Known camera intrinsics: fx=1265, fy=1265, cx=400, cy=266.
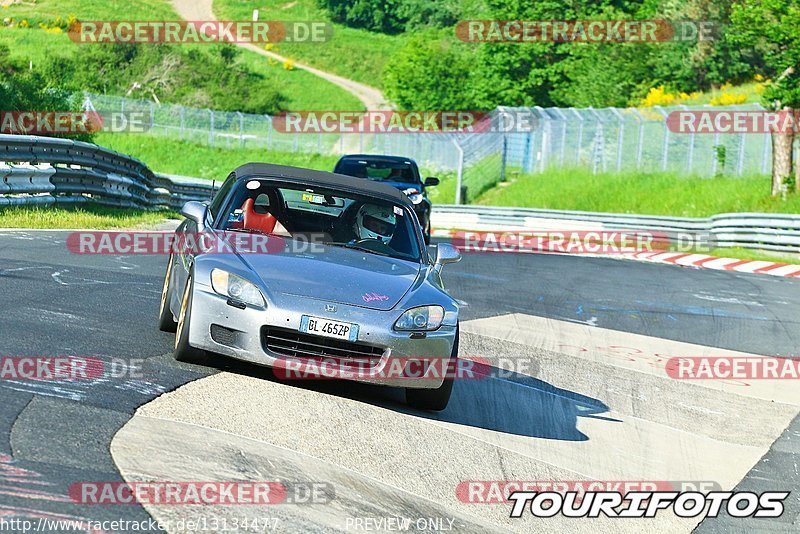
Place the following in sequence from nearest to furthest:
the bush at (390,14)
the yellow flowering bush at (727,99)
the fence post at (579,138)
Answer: the fence post at (579,138) → the yellow flowering bush at (727,99) → the bush at (390,14)

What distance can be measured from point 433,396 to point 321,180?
6.47 feet

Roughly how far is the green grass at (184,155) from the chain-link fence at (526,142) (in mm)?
510

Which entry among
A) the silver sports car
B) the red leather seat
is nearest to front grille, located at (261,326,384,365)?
the silver sports car

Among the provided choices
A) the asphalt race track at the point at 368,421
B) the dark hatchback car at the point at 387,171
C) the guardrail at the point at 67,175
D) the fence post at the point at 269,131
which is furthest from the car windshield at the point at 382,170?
the fence post at the point at 269,131

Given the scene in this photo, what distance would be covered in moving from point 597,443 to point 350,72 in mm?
99712

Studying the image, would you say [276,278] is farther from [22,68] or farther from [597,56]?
[597,56]

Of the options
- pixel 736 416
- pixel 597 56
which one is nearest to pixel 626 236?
pixel 736 416

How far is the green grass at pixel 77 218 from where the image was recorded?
56.7 ft

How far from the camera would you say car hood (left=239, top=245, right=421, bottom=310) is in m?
7.66
